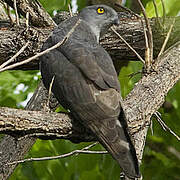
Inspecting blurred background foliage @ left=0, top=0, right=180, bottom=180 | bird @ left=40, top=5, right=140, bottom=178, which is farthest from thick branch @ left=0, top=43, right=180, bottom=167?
blurred background foliage @ left=0, top=0, right=180, bottom=180

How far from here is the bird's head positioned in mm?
3836

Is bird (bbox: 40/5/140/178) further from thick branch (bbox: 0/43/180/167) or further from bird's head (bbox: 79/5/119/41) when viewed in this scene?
bird's head (bbox: 79/5/119/41)

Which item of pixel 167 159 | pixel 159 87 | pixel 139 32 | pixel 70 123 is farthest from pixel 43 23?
pixel 167 159

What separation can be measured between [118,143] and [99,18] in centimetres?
137

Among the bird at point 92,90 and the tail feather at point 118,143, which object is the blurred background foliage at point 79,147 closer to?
the bird at point 92,90

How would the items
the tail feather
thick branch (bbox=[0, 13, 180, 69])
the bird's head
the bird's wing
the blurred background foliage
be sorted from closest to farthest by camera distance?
the tail feather
the bird's wing
the bird's head
thick branch (bbox=[0, 13, 180, 69])
the blurred background foliage

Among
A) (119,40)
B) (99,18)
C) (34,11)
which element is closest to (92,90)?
(99,18)

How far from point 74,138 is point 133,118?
0.35m

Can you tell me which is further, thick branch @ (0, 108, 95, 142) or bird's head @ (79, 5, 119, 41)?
bird's head @ (79, 5, 119, 41)

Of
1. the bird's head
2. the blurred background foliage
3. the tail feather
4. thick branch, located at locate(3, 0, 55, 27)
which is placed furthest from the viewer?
the blurred background foliage

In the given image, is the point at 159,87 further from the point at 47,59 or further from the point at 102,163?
the point at 102,163

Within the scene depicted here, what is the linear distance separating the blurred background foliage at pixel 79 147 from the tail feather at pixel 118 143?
5.14 feet

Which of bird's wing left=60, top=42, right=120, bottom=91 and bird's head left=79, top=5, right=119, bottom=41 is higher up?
bird's wing left=60, top=42, right=120, bottom=91

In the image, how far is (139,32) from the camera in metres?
4.14
